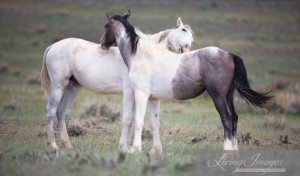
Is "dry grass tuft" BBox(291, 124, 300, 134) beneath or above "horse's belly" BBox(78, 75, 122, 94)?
beneath

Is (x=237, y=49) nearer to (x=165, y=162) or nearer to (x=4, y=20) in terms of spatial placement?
(x=4, y=20)

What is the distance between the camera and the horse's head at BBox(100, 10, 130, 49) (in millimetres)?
11784

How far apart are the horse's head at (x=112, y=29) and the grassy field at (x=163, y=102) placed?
6.49ft

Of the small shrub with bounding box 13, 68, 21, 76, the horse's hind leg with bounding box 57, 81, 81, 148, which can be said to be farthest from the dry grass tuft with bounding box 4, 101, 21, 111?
the small shrub with bounding box 13, 68, 21, 76

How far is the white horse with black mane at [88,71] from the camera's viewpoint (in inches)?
459

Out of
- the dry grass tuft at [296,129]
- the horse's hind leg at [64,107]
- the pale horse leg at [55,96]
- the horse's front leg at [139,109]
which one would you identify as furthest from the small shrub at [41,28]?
the horse's front leg at [139,109]

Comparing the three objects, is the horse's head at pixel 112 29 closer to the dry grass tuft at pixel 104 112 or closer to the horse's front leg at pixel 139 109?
the horse's front leg at pixel 139 109

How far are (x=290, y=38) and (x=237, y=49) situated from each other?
28.5ft

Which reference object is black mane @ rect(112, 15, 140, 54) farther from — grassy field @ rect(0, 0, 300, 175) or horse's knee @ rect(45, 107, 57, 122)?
horse's knee @ rect(45, 107, 57, 122)

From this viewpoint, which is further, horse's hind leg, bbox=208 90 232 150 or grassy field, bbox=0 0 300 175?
horse's hind leg, bbox=208 90 232 150

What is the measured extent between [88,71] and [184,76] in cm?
227

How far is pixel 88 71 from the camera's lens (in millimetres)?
12062

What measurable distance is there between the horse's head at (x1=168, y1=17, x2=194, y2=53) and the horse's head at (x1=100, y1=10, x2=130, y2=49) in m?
0.93

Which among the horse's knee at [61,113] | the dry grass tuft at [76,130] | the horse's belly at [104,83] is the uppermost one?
the horse's belly at [104,83]
